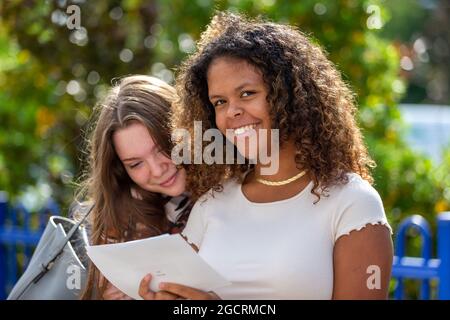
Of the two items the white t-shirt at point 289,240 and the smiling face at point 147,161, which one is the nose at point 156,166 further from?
the white t-shirt at point 289,240

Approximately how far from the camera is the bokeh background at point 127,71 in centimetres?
479

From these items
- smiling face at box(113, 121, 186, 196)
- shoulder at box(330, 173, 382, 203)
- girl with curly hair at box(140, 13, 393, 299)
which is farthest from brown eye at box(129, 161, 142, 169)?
shoulder at box(330, 173, 382, 203)

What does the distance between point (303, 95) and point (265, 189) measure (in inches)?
12.4

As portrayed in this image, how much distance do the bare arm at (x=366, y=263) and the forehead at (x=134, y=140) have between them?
0.87 metres

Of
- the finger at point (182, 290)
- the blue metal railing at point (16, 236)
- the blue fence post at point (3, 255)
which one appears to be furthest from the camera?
the blue fence post at point (3, 255)

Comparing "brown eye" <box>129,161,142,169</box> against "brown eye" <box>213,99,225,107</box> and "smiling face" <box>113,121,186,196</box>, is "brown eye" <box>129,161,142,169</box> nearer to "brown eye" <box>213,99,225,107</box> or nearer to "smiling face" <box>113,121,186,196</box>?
"smiling face" <box>113,121,186,196</box>

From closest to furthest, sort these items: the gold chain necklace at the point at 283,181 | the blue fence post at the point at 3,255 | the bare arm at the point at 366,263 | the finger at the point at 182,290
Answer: the bare arm at the point at 366,263 → the finger at the point at 182,290 → the gold chain necklace at the point at 283,181 → the blue fence post at the point at 3,255

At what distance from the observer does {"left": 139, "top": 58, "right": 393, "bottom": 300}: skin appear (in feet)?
8.09

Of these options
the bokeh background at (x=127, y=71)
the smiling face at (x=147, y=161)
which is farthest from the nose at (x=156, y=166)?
the bokeh background at (x=127, y=71)

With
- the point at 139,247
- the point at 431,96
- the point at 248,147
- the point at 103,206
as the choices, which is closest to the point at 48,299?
the point at 103,206

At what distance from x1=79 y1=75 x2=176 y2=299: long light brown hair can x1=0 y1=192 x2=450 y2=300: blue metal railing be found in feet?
3.25

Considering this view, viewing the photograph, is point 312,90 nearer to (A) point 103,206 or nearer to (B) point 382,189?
(A) point 103,206

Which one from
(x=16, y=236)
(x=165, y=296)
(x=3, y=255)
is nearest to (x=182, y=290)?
(x=165, y=296)

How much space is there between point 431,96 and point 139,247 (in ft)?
72.3
